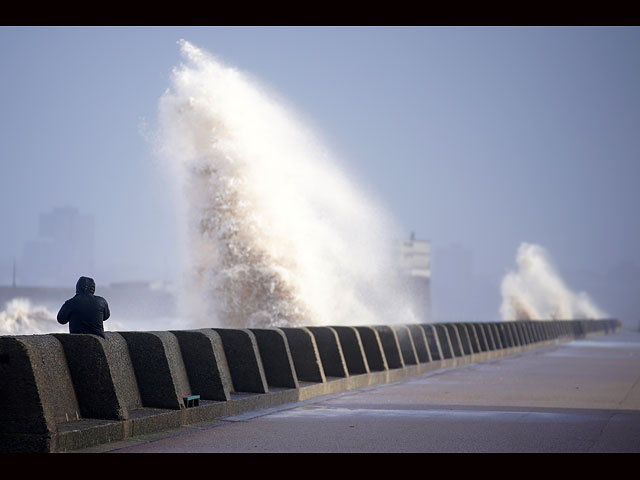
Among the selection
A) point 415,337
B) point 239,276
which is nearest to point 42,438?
point 415,337

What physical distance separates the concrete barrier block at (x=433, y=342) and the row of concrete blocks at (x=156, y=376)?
5213 millimetres

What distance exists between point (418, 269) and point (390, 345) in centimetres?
17247

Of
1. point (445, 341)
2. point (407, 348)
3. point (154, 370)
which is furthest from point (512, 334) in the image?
point (154, 370)

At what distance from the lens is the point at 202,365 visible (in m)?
11.9

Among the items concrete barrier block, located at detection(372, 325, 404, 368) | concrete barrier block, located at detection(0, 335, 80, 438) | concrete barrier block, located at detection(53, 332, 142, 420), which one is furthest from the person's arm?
concrete barrier block, located at detection(372, 325, 404, 368)

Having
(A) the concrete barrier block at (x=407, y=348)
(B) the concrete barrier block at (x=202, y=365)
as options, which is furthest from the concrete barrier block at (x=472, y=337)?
(B) the concrete barrier block at (x=202, y=365)

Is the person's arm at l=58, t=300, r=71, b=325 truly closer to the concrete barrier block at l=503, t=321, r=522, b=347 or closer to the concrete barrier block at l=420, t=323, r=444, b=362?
the concrete barrier block at l=420, t=323, r=444, b=362

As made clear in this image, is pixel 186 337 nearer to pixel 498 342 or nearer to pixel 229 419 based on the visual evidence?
pixel 229 419

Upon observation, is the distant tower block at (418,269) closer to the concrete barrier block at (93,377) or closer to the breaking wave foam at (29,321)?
the breaking wave foam at (29,321)

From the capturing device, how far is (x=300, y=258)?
4172cm

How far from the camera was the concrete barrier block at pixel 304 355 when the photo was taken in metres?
15.3

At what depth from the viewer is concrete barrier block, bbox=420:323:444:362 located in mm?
24269

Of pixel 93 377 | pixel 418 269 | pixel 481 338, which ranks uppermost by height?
pixel 418 269

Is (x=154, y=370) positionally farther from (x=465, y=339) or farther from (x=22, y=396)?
(x=465, y=339)
